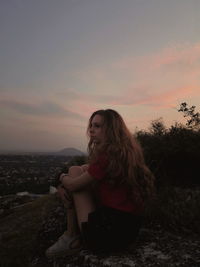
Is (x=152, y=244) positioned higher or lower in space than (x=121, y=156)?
lower

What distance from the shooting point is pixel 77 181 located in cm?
298

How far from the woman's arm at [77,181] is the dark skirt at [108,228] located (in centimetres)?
30

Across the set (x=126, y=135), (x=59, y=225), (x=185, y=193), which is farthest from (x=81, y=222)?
(x=185, y=193)

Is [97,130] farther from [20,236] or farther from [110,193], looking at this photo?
[20,236]

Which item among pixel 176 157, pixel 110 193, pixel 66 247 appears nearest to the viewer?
pixel 110 193

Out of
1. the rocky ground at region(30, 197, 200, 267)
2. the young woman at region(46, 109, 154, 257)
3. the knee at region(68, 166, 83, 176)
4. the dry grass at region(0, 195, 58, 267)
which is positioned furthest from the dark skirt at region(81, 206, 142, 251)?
the dry grass at region(0, 195, 58, 267)

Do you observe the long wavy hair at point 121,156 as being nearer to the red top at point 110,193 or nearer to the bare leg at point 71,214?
the red top at point 110,193

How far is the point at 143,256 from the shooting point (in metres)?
2.98

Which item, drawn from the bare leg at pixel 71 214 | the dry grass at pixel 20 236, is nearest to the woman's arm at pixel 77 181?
the bare leg at pixel 71 214

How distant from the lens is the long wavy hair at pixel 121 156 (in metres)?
2.94

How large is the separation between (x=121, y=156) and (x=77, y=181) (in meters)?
0.52

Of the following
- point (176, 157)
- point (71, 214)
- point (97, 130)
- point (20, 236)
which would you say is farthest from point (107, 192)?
point (20, 236)

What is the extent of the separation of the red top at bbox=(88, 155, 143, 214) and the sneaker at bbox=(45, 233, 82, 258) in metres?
0.57

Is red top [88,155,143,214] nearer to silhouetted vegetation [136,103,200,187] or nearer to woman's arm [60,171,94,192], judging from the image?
woman's arm [60,171,94,192]
